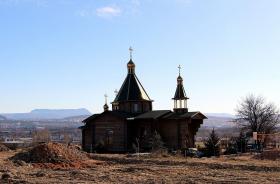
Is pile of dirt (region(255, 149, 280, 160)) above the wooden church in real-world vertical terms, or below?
below

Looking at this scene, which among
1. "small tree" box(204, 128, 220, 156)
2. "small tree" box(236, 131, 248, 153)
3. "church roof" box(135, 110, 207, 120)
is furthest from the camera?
"church roof" box(135, 110, 207, 120)

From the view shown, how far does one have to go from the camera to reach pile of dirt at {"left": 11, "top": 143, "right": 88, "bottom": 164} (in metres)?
28.1

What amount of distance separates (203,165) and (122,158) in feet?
23.4

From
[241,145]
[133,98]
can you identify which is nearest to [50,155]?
[133,98]

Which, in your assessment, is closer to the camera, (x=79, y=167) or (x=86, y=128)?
(x=79, y=167)

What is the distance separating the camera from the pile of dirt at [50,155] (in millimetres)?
28125

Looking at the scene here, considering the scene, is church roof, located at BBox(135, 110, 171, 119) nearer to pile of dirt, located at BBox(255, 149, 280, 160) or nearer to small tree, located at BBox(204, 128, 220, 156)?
small tree, located at BBox(204, 128, 220, 156)

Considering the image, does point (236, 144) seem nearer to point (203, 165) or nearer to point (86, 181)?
point (203, 165)

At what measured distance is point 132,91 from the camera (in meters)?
43.7

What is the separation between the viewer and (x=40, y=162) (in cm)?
2792

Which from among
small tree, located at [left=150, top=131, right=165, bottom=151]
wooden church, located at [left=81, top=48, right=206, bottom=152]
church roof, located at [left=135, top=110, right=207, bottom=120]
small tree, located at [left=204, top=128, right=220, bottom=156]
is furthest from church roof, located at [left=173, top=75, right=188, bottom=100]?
small tree, located at [left=204, top=128, right=220, bottom=156]

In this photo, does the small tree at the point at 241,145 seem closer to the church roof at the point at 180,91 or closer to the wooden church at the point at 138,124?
the wooden church at the point at 138,124

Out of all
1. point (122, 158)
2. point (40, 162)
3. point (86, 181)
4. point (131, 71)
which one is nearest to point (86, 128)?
point (131, 71)

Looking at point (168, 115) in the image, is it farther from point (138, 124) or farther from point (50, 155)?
point (50, 155)
